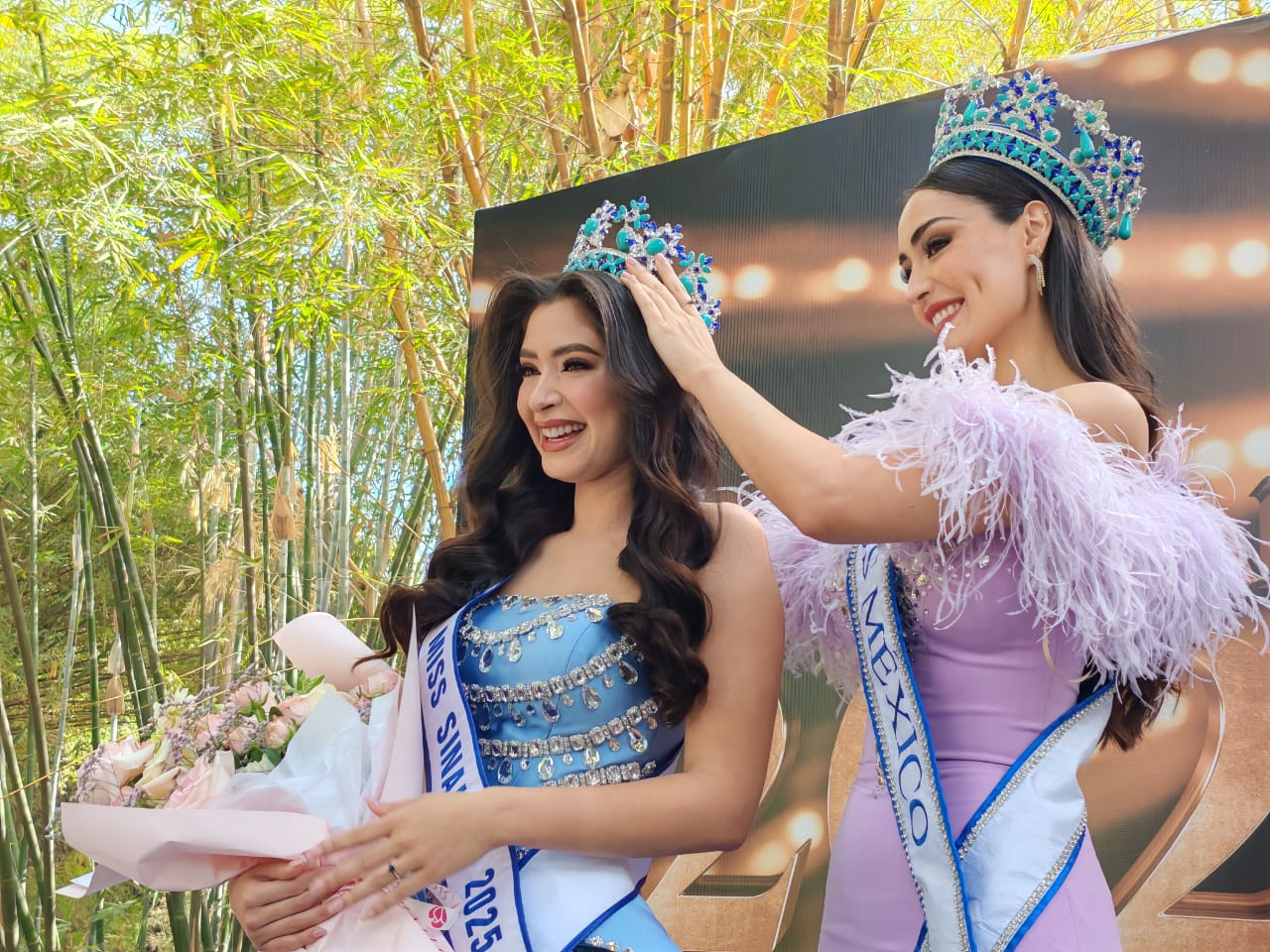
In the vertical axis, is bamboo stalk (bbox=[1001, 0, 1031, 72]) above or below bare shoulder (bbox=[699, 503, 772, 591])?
above

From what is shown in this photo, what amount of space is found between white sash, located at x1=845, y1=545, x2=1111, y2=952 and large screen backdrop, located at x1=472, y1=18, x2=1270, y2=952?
896 millimetres

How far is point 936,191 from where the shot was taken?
1433mm

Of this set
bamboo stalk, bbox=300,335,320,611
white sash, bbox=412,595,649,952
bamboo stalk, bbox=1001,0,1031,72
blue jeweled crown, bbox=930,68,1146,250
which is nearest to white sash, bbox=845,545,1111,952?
white sash, bbox=412,595,649,952

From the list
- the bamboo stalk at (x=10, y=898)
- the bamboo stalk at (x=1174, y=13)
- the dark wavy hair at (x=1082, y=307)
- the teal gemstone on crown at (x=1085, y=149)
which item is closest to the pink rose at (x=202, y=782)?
the dark wavy hair at (x=1082, y=307)

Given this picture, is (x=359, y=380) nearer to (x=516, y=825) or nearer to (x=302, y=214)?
(x=302, y=214)

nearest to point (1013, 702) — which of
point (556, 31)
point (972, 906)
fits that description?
point (972, 906)

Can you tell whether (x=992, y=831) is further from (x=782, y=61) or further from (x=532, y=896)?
(x=782, y=61)

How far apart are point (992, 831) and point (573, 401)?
2.42 feet

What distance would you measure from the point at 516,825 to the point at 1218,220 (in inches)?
60.1

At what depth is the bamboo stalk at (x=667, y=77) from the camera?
3.09 meters

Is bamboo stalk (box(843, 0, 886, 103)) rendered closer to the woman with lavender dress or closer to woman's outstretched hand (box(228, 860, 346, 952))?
the woman with lavender dress

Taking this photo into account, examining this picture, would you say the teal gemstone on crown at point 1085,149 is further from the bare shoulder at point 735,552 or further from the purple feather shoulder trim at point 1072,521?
the bare shoulder at point 735,552

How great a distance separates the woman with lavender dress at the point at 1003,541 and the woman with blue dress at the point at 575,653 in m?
0.16

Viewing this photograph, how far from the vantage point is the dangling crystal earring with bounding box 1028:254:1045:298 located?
1.37 metres
